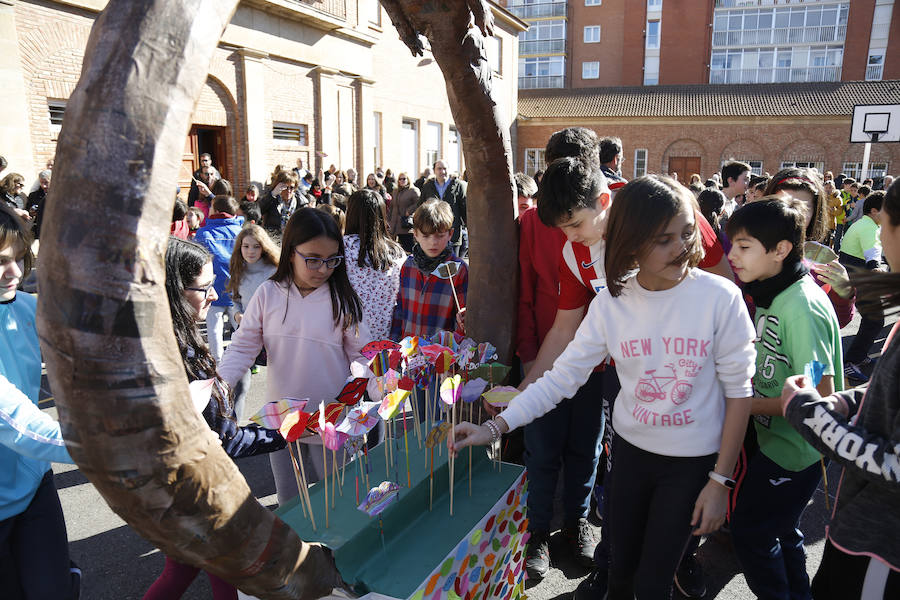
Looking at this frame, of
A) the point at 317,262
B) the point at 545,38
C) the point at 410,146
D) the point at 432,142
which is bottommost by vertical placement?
the point at 317,262

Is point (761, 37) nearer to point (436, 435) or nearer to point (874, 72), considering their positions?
point (874, 72)

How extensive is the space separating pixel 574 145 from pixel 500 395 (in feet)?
4.13

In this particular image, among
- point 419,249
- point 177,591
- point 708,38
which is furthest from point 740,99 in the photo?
point 177,591

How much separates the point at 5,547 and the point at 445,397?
144cm

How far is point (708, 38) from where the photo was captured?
34844 millimetres

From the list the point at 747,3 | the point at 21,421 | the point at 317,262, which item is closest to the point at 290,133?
the point at 317,262

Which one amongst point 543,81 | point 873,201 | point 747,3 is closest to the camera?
point 873,201

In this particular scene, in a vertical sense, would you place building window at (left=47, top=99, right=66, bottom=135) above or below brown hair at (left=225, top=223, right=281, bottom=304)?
above

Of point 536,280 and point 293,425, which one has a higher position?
point 536,280

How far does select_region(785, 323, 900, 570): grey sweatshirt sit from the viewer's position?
4.54 feet

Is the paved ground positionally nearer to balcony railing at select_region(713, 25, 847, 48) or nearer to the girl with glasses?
the girl with glasses

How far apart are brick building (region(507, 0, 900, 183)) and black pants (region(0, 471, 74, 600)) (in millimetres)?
29252

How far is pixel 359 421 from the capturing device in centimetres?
160

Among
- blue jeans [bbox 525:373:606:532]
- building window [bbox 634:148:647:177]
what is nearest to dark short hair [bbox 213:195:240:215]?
blue jeans [bbox 525:373:606:532]
